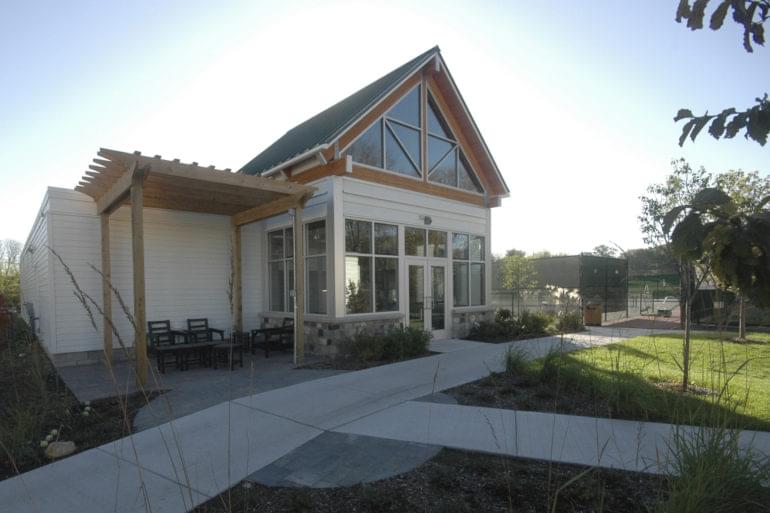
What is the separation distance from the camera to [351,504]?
3373 millimetres

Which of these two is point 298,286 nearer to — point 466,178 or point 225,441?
point 225,441

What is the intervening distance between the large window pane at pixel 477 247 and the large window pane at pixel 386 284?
3.57m

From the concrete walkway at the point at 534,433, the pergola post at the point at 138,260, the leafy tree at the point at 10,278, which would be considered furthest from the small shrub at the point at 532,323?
the leafy tree at the point at 10,278

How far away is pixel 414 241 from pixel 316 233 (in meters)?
2.72

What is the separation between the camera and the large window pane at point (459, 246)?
13570mm

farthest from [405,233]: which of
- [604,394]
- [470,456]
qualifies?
[470,456]

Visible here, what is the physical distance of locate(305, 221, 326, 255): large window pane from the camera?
10.9 metres

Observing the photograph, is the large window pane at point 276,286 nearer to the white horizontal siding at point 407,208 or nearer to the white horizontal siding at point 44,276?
the white horizontal siding at point 407,208

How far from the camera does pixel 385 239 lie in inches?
453

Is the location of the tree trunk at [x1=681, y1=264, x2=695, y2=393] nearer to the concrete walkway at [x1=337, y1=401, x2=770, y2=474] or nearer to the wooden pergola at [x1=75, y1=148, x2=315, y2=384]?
the concrete walkway at [x1=337, y1=401, x2=770, y2=474]

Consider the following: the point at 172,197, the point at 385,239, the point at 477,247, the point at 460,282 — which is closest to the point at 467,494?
the point at 385,239

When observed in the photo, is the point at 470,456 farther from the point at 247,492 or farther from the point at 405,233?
the point at 405,233

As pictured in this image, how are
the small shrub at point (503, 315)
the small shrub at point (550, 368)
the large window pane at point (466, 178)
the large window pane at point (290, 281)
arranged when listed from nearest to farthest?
the small shrub at point (550, 368)
the large window pane at point (290, 281)
the large window pane at point (466, 178)
the small shrub at point (503, 315)

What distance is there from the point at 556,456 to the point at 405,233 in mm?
8337
